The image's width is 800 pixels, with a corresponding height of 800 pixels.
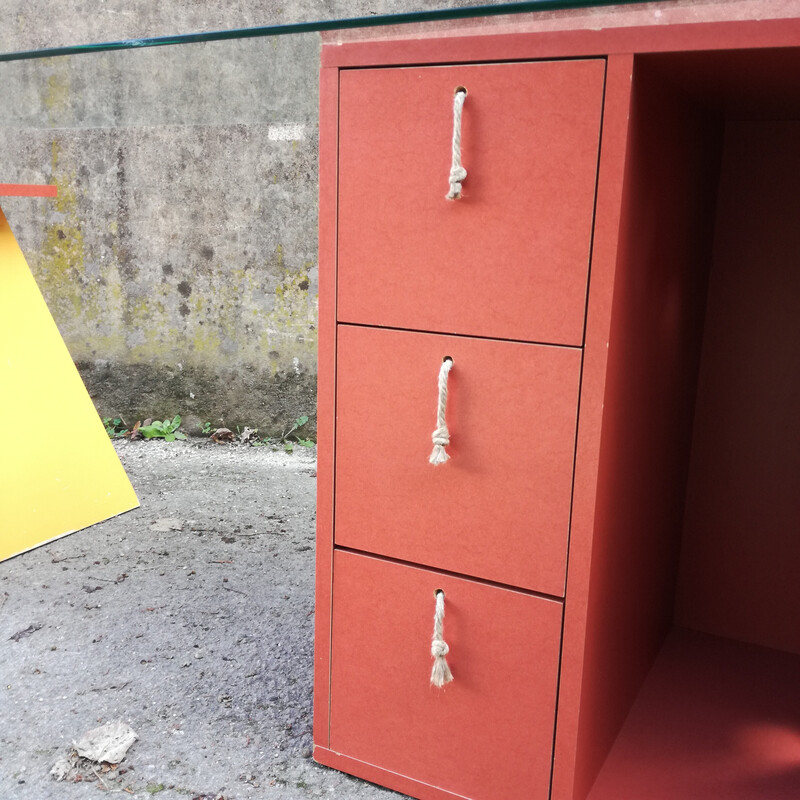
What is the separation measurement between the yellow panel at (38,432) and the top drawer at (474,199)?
1552 millimetres

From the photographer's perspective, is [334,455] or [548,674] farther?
[334,455]

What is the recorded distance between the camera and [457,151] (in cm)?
114

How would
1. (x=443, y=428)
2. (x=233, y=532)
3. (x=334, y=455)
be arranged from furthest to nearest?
(x=233, y=532) → (x=334, y=455) → (x=443, y=428)

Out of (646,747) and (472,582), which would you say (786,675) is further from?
(472,582)

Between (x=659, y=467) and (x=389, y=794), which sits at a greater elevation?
(x=659, y=467)

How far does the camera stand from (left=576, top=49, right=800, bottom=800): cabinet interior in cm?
124

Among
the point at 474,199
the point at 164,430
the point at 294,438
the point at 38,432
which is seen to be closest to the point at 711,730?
the point at 474,199

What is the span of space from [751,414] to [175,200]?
104 inches

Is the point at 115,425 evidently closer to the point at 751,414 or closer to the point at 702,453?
the point at 702,453

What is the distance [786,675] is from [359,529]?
43.0 inches

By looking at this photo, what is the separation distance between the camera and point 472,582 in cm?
129

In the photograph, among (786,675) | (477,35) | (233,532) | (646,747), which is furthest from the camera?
(233,532)

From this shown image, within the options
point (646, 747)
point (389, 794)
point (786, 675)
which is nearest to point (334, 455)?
point (389, 794)

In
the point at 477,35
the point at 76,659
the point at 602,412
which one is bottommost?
the point at 76,659
